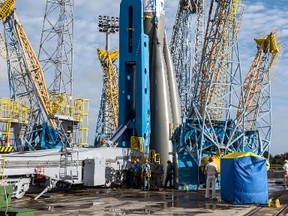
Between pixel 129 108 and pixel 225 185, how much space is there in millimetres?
13045

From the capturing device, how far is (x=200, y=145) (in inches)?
949

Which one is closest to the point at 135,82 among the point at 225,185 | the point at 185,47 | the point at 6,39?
the point at 225,185

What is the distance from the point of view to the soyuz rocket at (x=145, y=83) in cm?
2680

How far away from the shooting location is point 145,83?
26.7 metres

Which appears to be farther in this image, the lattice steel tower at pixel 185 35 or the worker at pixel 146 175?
the lattice steel tower at pixel 185 35

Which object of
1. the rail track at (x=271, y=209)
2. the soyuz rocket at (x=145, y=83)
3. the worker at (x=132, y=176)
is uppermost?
the soyuz rocket at (x=145, y=83)

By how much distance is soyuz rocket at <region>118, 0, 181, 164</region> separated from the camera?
2680 centimetres

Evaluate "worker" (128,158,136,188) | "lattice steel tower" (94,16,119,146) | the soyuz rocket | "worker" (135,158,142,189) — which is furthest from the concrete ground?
"lattice steel tower" (94,16,119,146)

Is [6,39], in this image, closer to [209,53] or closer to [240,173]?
[209,53]

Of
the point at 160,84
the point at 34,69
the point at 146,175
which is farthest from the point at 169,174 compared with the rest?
the point at 34,69

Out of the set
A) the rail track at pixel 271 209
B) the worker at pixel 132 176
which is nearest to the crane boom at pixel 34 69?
the worker at pixel 132 176

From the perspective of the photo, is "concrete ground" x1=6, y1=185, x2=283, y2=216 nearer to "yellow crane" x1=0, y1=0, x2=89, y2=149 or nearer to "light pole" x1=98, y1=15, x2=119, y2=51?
"yellow crane" x1=0, y1=0, x2=89, y2=149

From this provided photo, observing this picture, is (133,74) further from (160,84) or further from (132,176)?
(132,176)

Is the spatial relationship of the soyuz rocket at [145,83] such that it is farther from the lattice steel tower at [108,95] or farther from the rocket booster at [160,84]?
the lattice steel tower at [108,95]
